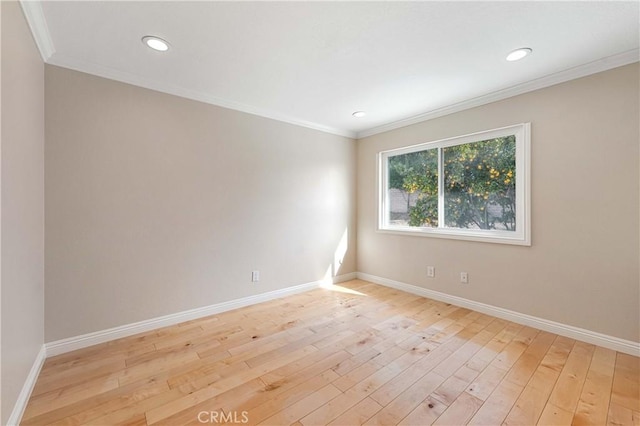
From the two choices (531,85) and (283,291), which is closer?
(531,85)

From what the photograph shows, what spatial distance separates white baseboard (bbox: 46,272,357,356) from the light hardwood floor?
0.27ft

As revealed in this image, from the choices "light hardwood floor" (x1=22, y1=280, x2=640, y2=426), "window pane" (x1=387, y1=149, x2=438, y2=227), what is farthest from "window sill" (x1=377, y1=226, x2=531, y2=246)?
"light hardwood floor" (x1=22, y1=280, x2=640, y2=426)

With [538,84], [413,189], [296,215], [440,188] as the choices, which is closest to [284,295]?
[296,215]

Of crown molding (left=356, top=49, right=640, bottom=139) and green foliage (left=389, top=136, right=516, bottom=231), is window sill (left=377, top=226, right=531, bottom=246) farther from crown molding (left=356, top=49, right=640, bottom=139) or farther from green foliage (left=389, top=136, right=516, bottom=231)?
crown molding (left=356, top=49, right=640, bottom=139)

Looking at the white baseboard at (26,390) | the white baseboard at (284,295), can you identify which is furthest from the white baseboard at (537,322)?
the white baseboard at (26,390)

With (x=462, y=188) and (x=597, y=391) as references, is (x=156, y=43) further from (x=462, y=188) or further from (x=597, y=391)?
(x=597, y=391)

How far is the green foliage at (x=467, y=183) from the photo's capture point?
2.92 m

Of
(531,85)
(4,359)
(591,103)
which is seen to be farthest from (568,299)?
(4,359)

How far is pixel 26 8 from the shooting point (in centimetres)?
161

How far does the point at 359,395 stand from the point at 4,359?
6.19 ft

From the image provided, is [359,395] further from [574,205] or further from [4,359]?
[574,205]

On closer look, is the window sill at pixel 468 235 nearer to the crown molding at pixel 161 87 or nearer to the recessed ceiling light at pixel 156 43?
the crown molding at pixel 161 87

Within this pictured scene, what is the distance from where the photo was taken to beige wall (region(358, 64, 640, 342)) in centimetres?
218

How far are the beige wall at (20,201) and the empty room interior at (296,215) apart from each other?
2 centimetres
